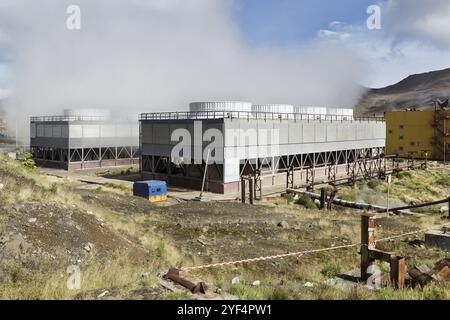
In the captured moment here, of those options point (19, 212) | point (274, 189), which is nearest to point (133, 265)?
point (19, 212)

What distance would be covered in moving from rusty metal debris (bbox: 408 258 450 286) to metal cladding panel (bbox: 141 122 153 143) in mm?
34749

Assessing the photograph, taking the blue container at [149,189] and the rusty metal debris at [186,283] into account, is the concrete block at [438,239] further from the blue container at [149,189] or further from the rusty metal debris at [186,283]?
the blue container at [149,189]

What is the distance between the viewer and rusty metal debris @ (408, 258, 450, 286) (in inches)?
358

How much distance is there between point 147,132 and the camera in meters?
42.2

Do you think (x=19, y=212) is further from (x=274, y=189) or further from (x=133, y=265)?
(x=274, y=189)

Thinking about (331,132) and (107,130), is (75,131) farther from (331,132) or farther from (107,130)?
(331,132)

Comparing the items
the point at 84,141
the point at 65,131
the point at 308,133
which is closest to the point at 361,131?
the point at 308,133

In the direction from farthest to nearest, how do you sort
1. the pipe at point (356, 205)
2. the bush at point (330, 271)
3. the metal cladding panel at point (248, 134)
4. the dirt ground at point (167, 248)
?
1. the metal cladding panel at point (248, 134)
2. the pipe at point (356, 205)
3. the bush at point (330, 271)
4. the dirt ground at point (167, 248)

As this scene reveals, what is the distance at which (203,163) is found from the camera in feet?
121

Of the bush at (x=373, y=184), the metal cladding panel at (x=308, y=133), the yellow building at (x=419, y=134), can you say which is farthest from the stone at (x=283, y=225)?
the yellow building at (x=419, y=134)

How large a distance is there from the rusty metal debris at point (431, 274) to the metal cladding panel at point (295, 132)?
33511 millimetres

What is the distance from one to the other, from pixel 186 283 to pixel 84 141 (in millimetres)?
48885

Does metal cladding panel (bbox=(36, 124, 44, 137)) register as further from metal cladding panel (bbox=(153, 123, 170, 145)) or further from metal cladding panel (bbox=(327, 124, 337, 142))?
metal cladding panel (bbox=(327, 124, 337, 142))

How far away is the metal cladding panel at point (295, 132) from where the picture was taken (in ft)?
140
